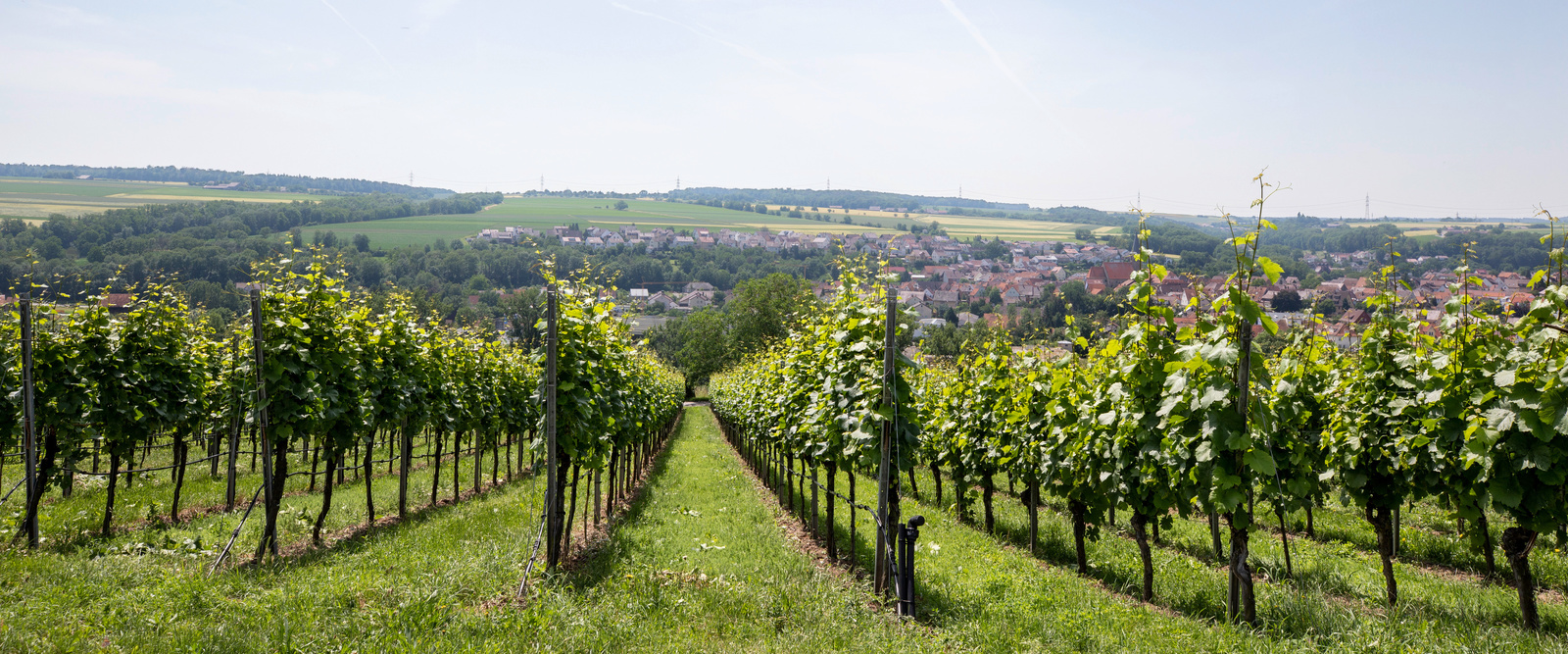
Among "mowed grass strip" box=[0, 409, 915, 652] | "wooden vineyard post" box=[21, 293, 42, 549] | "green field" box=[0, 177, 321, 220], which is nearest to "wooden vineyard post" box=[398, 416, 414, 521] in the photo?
"mowed grass strip" box=[0, 409, 915, 652]

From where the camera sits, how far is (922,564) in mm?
8430

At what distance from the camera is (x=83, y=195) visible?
404 feet

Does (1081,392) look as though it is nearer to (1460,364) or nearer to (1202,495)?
(1202,495)

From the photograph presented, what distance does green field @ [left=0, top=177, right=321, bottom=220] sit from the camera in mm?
96000

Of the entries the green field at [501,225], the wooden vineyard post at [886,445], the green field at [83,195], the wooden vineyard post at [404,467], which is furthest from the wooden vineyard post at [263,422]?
the green field at [501,225]

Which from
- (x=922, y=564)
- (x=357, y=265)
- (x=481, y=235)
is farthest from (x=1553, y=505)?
(x=481, y=235)

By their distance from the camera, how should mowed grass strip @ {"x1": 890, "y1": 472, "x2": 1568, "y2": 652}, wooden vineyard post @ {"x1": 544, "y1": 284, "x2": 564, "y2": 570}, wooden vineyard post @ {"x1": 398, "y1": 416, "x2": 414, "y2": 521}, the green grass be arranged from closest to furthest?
the green grass → mowed grass strip @ {"x1": 890, "y1": 472, "x2": 1568, "y2": 652} → wooden vineyard post @ {"x1": 544, "y1": 284, "x2": 564, "y2": 570} → wooden vineyard post @ {"x1": 398, "y1": 416, "x2": 414, "y2": 521}

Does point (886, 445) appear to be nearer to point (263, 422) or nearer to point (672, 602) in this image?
point (672, 602)

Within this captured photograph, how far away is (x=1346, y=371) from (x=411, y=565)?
35.0 feet

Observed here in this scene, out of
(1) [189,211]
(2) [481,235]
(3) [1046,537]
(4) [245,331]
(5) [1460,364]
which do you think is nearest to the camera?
(5) [1460,364]

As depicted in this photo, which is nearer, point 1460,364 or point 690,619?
point 690,619

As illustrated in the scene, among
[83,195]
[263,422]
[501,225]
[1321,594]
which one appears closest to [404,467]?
[263,422]

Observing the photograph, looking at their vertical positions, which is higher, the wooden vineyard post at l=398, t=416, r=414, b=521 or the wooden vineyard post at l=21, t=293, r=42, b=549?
the wooden vineyard post at l=21, t=293, r=42, b=549

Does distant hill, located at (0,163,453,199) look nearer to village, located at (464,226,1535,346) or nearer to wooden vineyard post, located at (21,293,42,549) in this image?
village, located at (464,226,1535,346)
